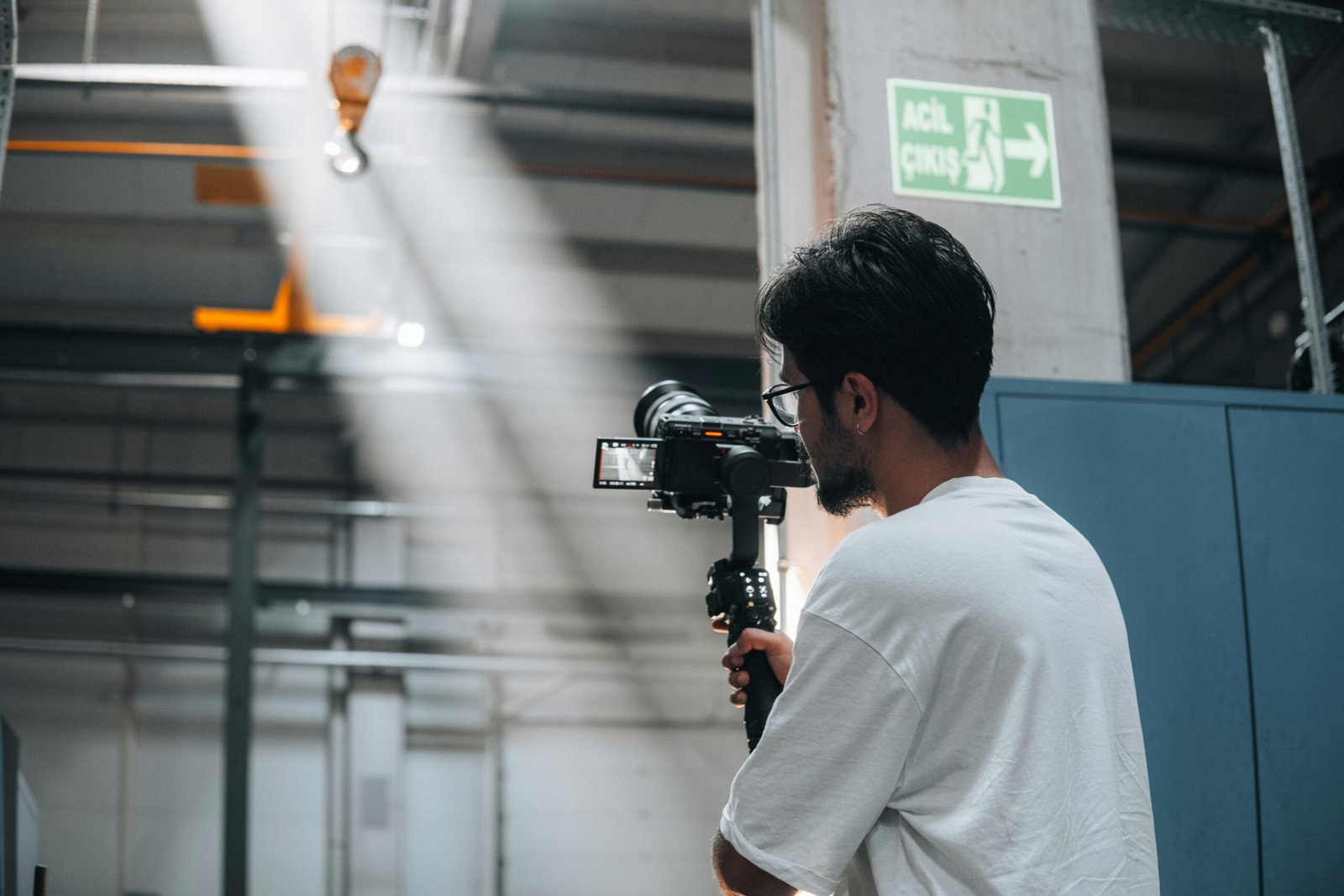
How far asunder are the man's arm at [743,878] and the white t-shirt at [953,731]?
0.04 meters

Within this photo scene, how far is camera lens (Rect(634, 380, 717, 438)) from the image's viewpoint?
1.99 m

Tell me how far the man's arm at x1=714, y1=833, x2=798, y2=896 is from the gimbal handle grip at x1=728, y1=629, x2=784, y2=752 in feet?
1.21

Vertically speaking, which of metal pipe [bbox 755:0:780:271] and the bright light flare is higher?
the bright light flare

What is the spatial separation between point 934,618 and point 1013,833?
0.70 ft

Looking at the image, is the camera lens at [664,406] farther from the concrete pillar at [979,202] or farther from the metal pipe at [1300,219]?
the metal pipe at [1300,219]

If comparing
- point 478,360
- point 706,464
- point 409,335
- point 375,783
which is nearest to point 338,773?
point 375,783

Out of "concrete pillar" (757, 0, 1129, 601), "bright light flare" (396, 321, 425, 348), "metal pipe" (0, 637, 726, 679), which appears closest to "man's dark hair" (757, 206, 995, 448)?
"concrete pillar" (757, 0, 1129, 601)

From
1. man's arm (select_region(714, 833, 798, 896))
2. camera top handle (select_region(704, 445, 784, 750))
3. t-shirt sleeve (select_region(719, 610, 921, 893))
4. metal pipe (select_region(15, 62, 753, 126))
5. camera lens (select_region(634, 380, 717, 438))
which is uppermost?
metal pipe (select_region(15, 62, 753, 126))

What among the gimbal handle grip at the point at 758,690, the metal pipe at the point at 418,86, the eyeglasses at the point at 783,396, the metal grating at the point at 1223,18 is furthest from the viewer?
the metal pipe at the point at 418,86

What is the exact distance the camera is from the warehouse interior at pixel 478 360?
2869 millimetres

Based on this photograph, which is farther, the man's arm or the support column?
the support column

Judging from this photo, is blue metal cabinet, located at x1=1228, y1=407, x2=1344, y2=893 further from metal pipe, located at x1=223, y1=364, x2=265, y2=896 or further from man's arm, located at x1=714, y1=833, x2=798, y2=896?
metal pipe, located at x1=223, y1=364, x2=265, y2=896

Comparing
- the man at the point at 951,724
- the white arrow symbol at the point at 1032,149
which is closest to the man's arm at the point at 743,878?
the man at the point at 951,724

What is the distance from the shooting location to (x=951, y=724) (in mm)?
1141
